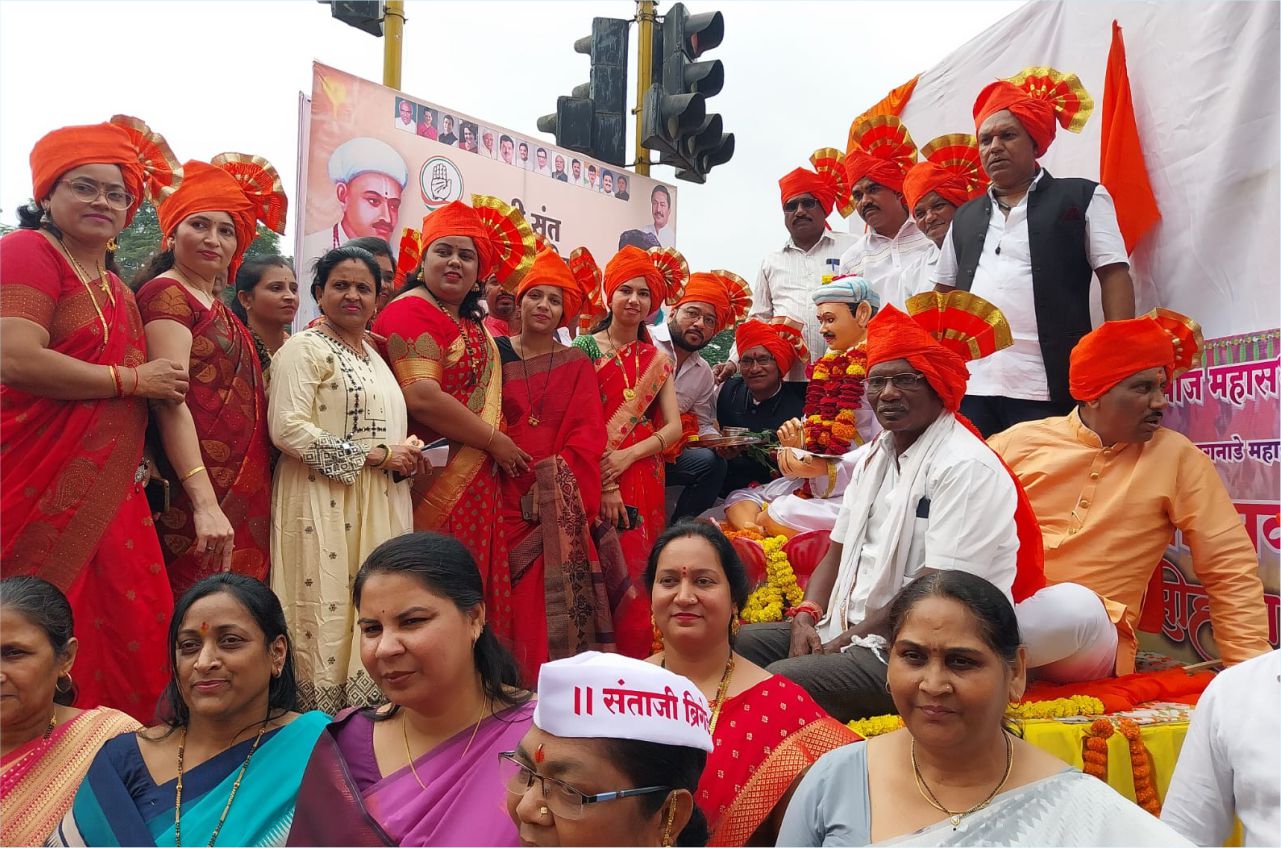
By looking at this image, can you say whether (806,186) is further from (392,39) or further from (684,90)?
(392,39)

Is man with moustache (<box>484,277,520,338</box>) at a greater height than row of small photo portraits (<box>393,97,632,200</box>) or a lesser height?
lesser

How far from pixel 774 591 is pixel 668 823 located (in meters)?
3.04

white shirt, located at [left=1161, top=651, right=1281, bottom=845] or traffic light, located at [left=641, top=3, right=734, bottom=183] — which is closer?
white shirt, located at [left=1161, top=651, right=1281, bottom=845]

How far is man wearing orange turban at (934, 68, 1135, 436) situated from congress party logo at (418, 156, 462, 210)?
399cm

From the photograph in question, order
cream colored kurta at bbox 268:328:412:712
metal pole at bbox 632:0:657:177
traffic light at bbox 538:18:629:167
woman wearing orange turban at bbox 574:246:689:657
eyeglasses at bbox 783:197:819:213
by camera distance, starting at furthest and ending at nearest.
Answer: traffic light at bbox 538:18:629:167 < metal pole at bbox 632:0:657:177 < eyeglasses at bbox 783:197:819:213 < woman wearing orange turban at bbox 574:246:689:657 < cream colored kurta at bbox 268:328:412:712

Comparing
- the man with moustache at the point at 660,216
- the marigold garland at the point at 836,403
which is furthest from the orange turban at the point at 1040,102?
the man with moustache at the point at 660,216

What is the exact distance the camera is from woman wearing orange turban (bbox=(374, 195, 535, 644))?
434cm

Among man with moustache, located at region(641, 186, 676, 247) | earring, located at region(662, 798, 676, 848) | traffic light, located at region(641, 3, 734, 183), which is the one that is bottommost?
earring, located at region(662, 798, 676, 848)

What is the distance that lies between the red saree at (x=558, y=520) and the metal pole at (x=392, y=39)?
349cm

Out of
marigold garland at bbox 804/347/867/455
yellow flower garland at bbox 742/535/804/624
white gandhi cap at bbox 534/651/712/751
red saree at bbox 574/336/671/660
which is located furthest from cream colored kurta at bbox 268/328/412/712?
marigold garland at bbox 804/347/867/455

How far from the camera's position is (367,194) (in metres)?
6.96

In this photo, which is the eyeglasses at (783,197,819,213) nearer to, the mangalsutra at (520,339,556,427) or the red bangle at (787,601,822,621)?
the mangalsutra at (520,339,556,427)

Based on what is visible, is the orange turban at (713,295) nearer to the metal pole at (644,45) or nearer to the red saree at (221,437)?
the metal pole at (644,45)

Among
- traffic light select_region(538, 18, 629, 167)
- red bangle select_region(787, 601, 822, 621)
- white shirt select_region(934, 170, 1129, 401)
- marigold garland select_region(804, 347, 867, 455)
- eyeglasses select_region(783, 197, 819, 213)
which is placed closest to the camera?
red bangle select_region(787, 601, 822, 621)
